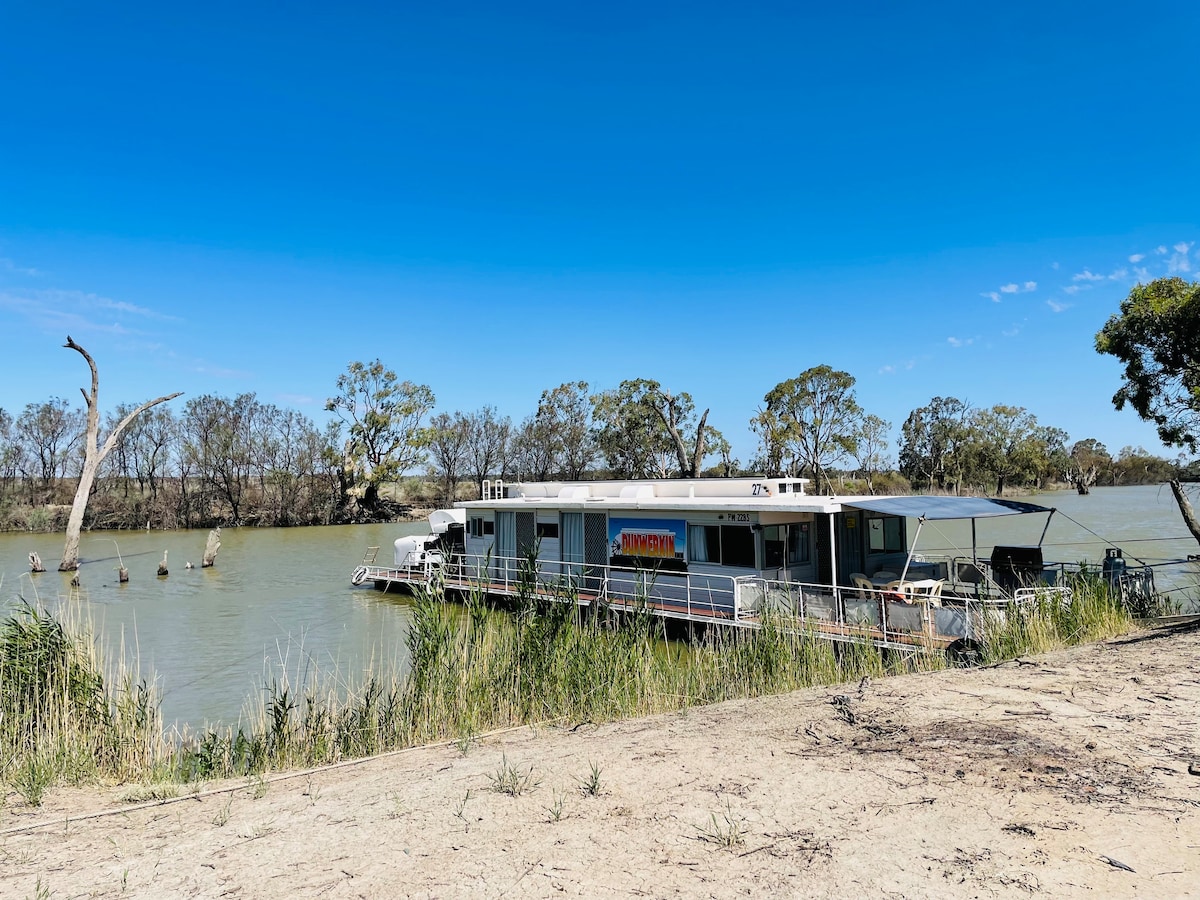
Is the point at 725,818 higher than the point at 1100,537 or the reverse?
the reverse

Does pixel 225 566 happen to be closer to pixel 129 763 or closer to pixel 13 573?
pixel 13 573

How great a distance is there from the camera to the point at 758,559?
14.2m

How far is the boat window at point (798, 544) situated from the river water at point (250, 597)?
2.41 meters

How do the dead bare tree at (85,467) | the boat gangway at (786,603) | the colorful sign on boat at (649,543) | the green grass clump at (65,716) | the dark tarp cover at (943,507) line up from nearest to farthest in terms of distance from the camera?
the green grass clump at (65,716), the boat gangway at (786,603), the dark tarp cover at (943,507), the colorful sign on boat at (649,543), the dead bare tree at (85,467)

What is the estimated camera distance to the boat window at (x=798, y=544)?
1442 cm

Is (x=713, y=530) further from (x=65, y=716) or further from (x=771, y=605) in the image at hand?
(x=65, y=716)

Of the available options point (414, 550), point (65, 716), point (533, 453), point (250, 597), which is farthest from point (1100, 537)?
point (533, 453)

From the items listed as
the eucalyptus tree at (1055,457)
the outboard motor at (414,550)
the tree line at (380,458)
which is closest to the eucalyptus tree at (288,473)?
the tree line at (380,458)

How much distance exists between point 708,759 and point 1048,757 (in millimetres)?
2300

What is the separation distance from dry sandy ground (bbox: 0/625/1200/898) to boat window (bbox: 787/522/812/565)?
763 cm

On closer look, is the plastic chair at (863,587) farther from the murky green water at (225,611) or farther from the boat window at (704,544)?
the murky green water at (225,611)

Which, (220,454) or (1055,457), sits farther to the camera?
(1055,457)

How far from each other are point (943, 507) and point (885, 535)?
3544mm

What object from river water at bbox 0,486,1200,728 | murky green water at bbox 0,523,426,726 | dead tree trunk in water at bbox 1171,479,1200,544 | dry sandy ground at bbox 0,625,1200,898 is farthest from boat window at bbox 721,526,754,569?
dry sandy ground at bbox 0,625,1200,898
